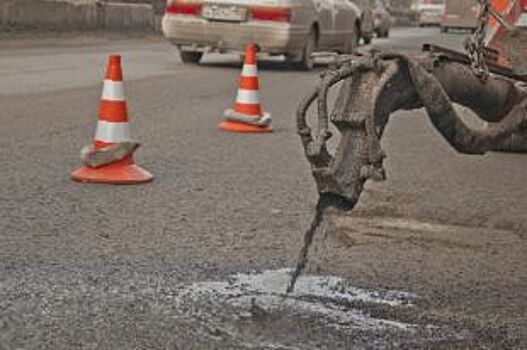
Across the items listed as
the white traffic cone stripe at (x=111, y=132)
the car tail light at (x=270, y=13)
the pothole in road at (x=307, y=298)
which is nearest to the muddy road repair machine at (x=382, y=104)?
the pothole in road at (x=307, y=298)

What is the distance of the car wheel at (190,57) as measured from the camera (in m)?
18.8

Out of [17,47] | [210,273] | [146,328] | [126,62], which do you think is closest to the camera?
[146,328]

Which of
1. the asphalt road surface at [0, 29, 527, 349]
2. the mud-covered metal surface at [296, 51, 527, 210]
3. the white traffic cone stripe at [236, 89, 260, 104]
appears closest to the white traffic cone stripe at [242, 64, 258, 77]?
the white traffic cone stripe at [236, 89, 260, 104]

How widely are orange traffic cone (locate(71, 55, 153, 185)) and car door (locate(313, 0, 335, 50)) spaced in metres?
11.4

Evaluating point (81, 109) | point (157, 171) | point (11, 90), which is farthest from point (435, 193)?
point (11, 90)

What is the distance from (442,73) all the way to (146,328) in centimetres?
168

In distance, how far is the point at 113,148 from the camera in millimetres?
6906

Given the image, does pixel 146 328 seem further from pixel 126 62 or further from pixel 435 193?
pixel 126 62

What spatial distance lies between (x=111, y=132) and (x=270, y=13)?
33.8ft

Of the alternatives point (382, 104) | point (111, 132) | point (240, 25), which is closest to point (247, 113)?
point (111, 132)

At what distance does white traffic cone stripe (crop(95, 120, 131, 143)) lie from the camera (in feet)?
23.2

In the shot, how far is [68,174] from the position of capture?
277 inches

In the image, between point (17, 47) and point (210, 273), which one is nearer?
point (210, 273)

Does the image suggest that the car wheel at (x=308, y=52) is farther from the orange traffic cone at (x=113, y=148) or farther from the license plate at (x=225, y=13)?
the orange traffic cone at (x=113, y=148)
